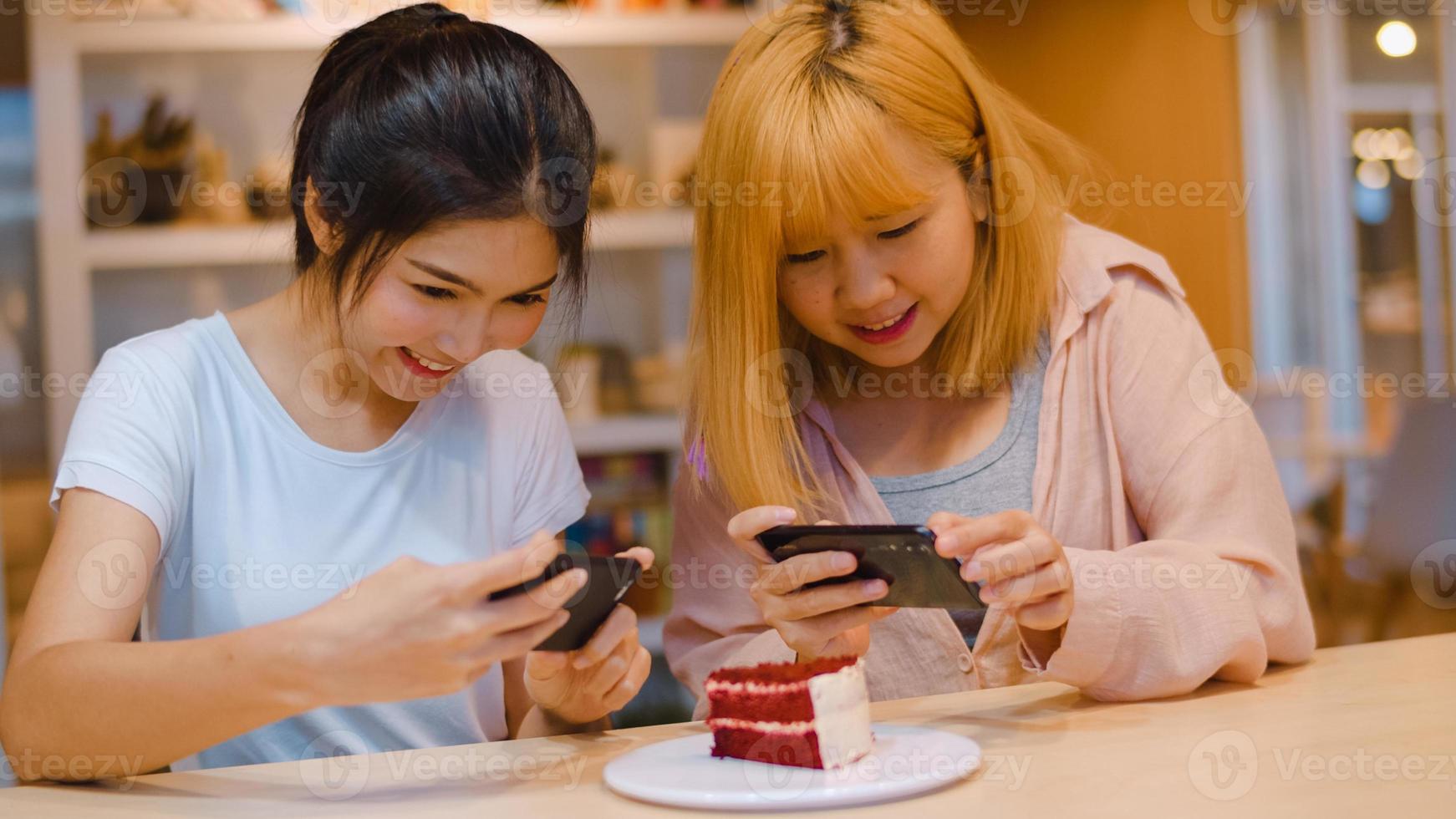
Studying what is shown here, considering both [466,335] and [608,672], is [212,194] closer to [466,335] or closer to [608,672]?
[466,335]

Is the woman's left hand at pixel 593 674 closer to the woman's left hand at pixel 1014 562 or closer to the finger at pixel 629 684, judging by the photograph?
the finger at pixel 629 684

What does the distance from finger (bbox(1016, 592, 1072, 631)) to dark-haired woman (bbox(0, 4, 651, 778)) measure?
1.33 ft

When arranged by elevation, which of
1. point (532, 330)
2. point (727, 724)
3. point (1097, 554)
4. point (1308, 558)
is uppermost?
point (532, 330)

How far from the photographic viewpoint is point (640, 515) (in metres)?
3.52

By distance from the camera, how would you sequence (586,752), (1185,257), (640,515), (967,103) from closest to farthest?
1. (586,752)
2. (967,103)
3. (640,515)
4. (1185,257)

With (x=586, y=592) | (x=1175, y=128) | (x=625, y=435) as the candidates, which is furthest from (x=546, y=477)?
(x=1175, y=128)

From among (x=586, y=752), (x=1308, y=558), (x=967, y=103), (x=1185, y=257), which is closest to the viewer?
(x=586, y=752)

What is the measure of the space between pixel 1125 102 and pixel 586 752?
319 cm

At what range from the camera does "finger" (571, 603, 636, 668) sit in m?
1.31

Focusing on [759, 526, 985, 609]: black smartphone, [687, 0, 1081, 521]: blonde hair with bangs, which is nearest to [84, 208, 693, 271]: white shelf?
[687, 0, 1081, 521]: blonde hair with bangs

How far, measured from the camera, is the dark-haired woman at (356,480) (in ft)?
3.60

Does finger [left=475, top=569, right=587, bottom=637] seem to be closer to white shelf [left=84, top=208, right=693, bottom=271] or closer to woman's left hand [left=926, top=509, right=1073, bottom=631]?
woman's left hand [left=926, top=509, right=1073, bottom=631]

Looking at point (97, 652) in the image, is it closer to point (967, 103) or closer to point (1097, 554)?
point (1097, 554)

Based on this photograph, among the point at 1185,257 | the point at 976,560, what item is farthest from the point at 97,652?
the point at 1185,257
